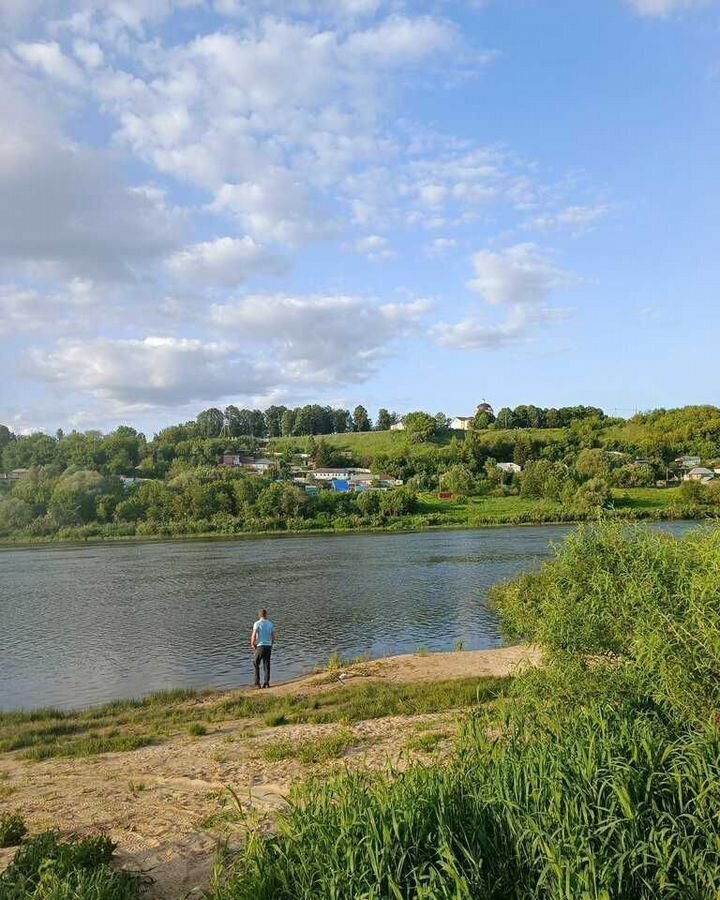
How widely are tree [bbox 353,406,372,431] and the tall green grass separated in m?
187

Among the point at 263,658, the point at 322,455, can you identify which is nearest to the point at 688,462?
the point at 322,455

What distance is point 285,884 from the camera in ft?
15.2

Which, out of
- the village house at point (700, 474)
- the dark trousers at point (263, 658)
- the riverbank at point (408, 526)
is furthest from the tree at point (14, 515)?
the village house at point (700, 474)

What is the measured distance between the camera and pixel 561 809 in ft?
16.9

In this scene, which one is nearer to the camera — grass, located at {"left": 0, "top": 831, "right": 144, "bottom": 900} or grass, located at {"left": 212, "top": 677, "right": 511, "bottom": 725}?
grass, located at {"left": 0, "top": 831, "right": 144, "bottom": 900}

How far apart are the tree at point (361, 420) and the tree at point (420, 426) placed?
26.1 m

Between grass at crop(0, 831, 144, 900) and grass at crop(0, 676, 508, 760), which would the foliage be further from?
grass at crop(0, 831, 144, 900)

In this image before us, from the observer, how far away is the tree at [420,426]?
155125 mm

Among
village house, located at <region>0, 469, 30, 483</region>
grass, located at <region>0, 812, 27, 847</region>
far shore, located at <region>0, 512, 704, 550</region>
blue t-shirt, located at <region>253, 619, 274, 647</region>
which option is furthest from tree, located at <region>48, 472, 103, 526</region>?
grass, located at <region>0, 812, 27, 847</region>

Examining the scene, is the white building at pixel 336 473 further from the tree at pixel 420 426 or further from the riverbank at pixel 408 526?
the riverbank at pixel 408 526

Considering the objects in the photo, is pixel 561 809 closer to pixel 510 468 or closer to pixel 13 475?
pixel 510 468

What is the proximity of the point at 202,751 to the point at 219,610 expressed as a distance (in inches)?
937

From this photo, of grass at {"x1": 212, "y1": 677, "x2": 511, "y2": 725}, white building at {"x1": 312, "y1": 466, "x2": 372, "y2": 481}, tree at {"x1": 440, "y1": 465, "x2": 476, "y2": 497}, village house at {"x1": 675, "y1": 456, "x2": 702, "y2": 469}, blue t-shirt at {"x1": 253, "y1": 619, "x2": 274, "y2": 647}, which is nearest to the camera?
grass at {"x1": 212, "y1": 677, "x2": 511, "y2": 725}

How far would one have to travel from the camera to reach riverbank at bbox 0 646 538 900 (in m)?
7.90
